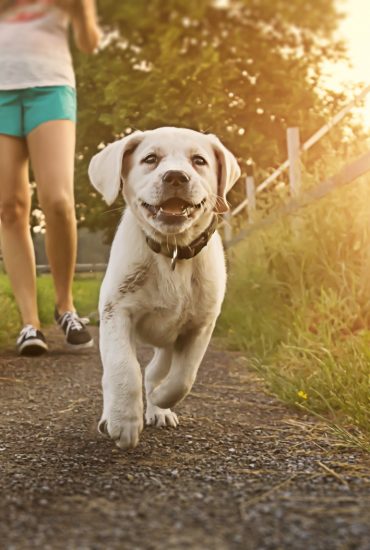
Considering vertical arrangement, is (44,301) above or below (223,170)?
below

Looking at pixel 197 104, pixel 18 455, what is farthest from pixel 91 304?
pixel 197 104

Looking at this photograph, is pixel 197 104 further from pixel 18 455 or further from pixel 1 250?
pixel 1 250

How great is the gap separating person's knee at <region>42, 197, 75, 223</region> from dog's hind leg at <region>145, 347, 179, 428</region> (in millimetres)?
1109

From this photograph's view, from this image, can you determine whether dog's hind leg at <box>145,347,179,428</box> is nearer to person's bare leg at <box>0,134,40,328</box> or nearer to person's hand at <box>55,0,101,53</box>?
person's bare leg at <box>0,134,40,328</box>

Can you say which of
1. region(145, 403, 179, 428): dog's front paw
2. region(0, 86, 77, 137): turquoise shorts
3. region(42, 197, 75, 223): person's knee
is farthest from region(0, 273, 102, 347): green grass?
region(145, 403, 179, 428): dog's front paw

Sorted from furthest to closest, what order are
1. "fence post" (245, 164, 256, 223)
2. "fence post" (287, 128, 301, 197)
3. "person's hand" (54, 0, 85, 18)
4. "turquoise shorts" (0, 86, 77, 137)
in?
1. "fence post" (245, 164, 256, 223)
2. "fence post" (287, 128, 301, 197)
3. "turquoise shorts" (0, 86, 77, 137)
4. "person's hand" (54, 0, 85, 18)

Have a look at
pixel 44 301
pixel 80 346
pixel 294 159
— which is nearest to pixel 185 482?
pixel 80 346

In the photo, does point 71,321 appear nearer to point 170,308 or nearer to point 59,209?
point 59,209

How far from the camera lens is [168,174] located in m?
1.62

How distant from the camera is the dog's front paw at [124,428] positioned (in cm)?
147

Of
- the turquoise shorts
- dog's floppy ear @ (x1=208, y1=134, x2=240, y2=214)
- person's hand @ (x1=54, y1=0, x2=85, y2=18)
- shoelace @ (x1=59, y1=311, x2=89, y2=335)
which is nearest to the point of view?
person's hand @ (x1=54, y1=0, x2=85, y2=18)

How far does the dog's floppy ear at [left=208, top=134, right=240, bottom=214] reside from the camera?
1840mm

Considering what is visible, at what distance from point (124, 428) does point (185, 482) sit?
260mm

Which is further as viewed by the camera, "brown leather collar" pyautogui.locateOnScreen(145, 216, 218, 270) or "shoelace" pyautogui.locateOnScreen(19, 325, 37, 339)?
"shoelace" pyautogui.locateOnScreen(19, 325, 37, 339)
